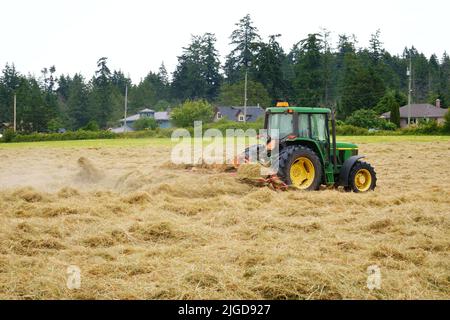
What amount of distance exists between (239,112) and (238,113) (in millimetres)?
230

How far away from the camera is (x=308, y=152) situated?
10578mm

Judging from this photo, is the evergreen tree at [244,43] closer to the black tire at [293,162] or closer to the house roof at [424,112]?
the house roof at [424,112]

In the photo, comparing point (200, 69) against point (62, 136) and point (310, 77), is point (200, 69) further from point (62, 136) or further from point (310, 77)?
point (62, 136)

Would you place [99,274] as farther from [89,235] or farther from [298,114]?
[298,114]

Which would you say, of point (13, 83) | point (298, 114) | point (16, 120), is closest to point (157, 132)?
point (16, 120)

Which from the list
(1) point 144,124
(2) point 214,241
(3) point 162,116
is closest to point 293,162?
(2) point 214,241

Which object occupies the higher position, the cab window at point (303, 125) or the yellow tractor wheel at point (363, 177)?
the cab window at point (303, 125)

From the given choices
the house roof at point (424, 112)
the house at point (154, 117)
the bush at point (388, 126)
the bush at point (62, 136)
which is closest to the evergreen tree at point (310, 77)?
the house roof at point (424, 112)

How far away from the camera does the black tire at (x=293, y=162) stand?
408 inches

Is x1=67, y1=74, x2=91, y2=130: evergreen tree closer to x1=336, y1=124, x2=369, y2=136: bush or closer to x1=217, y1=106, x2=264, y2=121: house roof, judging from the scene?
x1=217, y1=106, x2=264, y2=121: house roof

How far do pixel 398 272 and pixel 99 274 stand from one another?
283 cm

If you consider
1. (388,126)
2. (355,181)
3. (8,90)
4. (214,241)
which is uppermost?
(8,90)

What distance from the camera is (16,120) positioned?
70.8 m

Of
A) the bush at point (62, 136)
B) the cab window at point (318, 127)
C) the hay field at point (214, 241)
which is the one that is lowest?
the hay field at point (214, 241)
